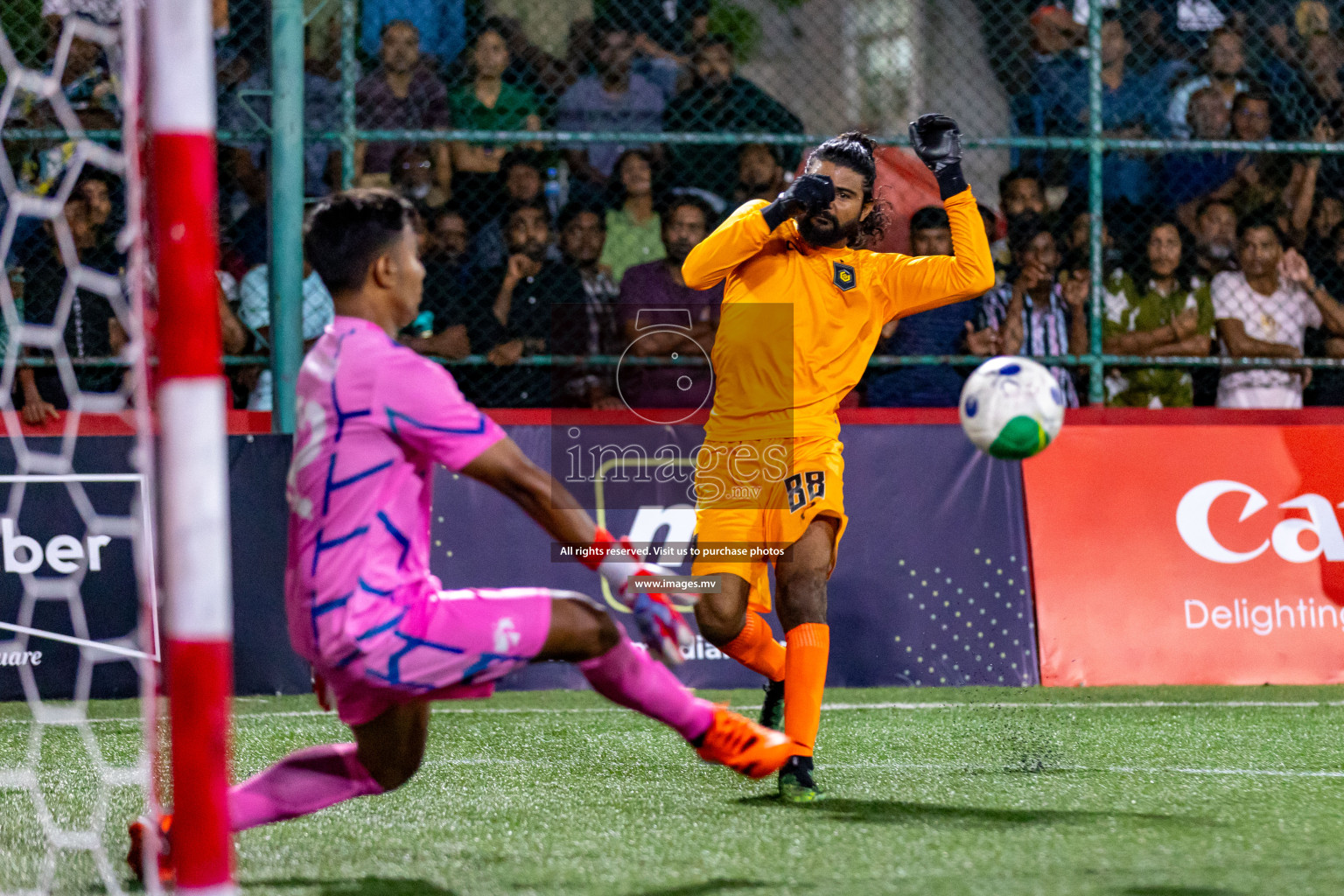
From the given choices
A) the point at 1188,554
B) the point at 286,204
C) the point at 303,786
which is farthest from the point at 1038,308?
the point at 303,786

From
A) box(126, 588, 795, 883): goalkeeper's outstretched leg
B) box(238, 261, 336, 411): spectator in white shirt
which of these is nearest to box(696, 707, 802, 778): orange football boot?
box(126, 588, 795, 883): goalkeeper's outstretched leg

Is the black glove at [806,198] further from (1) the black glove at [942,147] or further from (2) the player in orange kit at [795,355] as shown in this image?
(1) the black glove at [942,147]

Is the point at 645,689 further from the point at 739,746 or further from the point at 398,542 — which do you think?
the point at 398,542

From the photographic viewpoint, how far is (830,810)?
448 centimetres

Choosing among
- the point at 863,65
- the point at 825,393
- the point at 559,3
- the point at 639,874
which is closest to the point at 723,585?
the point at 825,393

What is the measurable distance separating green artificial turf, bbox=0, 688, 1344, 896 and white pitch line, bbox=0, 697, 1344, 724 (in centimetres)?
4

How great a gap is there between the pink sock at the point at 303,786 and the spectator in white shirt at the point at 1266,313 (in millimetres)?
6208

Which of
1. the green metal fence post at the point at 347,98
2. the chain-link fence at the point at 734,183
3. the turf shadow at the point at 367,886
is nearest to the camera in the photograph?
the turf shadow at the point at 367,886

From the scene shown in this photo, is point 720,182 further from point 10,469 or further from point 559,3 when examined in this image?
point 10,469

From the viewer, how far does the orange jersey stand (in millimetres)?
5195

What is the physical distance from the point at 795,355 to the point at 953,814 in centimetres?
165

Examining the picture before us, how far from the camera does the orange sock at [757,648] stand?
5.45m

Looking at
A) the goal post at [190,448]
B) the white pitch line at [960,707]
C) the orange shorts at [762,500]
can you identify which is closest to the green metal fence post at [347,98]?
the white pitch line at [960,707]

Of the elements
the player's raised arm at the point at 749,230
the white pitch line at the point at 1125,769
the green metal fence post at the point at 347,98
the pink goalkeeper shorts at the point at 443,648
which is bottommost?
the white pitch line at the point at 1125,769
